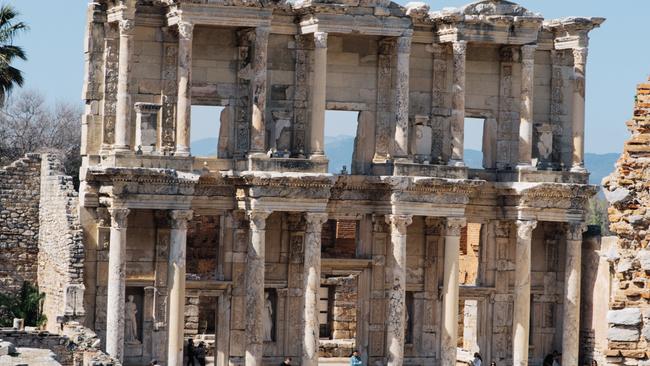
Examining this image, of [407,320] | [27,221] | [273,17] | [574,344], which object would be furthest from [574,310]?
[27,221]

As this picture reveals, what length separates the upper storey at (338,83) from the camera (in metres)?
39.2

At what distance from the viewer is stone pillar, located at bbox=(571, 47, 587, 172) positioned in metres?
42.4

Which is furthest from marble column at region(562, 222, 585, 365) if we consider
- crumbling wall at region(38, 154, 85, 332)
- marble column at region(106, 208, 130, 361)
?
crumbling wall at region(38, 154, 85, 332)

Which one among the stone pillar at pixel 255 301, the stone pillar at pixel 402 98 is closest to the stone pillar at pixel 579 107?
the stone pillar at pixel 402 98

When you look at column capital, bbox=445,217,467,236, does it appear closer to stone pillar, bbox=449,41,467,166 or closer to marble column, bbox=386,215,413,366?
marble column, bbox=386,215,413,366

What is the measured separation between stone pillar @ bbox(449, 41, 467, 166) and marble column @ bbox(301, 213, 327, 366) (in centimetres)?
364

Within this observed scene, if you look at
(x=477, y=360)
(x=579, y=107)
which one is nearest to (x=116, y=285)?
(x=477, y=360)

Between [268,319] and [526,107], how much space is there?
7339 mm

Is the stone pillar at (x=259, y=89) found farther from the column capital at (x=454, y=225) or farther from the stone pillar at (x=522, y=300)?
the stone pillar at (x=522, y=300)

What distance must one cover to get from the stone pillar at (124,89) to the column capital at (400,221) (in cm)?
595

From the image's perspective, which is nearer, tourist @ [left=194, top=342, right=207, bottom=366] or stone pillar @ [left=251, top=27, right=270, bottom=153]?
stone pillar @ [left=251, top=27, right=270, bottom=153]

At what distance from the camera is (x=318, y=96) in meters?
40.1

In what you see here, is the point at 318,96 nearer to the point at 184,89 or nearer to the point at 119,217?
the point at 184,89

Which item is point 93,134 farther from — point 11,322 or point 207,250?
point 207,250
